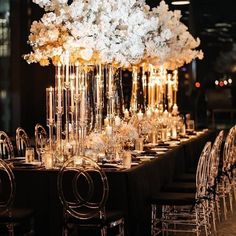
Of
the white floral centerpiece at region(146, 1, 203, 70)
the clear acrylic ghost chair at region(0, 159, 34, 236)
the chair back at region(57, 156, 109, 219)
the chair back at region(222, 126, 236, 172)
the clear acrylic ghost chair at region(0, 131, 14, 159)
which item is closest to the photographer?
the chair back at region(57, 156, 109, 219)

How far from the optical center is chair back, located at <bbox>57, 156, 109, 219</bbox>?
489 centimetres

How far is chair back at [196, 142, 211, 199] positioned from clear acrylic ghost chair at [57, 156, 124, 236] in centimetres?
80

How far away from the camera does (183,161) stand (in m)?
7.80

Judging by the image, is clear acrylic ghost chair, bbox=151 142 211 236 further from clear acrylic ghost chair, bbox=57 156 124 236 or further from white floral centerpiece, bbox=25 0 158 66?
white floral centerpiece, bbox=25 0 158 66

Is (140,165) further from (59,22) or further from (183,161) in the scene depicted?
(183,161)

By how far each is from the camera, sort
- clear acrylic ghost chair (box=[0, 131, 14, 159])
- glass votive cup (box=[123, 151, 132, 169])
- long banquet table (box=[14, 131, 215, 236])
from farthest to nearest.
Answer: clear acrylic ghost chair (box=[0, 131, 14, 159]) < glass votive cup (box=[123, 151, 132, 169]) < long banquet table (box=[14, 131, 215, 236])

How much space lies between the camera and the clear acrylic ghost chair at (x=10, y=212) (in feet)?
16.4

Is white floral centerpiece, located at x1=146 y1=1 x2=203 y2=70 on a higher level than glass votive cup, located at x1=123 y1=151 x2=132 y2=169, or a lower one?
higher

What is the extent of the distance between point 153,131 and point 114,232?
7.75ft

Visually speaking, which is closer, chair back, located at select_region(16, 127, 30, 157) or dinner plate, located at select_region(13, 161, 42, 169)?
dinner plate, located at select_region(13, 161, 42, 169)

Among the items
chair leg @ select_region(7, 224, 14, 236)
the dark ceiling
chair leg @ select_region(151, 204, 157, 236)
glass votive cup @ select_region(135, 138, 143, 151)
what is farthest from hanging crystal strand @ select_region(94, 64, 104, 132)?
the dark ceiling

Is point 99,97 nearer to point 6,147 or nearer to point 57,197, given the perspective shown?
point 57,197

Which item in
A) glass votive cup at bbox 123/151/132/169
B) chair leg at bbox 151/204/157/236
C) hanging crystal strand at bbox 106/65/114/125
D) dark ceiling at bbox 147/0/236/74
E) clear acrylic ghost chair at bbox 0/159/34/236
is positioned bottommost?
chair leg at bbox 151/204/157/236

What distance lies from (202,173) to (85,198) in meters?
1.08
